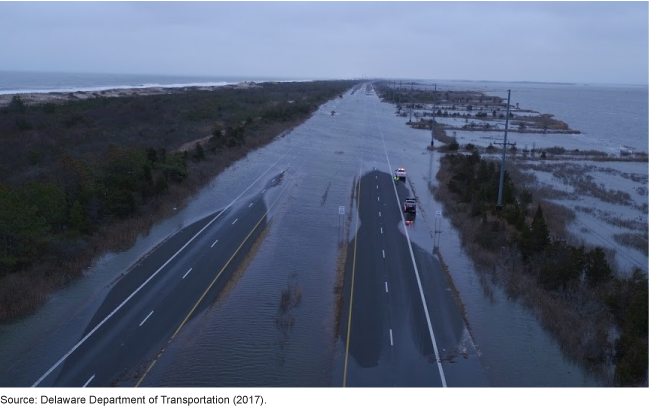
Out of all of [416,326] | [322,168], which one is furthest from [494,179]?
[416,326]

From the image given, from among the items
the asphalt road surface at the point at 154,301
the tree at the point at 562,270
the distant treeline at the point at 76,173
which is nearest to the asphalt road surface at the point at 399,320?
the tree at the point at 562,270

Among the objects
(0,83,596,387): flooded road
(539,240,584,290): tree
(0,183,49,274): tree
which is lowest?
(0,83,596,387): flooded road

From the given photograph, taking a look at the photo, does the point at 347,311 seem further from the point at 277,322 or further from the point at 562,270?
the point at 562,270

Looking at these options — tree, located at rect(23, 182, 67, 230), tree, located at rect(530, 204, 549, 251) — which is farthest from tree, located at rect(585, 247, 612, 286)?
tree, located at rect(23, 182, 67, 230)

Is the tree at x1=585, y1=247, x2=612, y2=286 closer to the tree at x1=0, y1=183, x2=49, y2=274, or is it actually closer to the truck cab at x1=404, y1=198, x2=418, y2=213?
the truck cab at x1=404, y1=198, x2=418, y2=213

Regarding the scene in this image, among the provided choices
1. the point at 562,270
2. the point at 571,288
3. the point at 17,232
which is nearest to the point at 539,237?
the point at 562,270

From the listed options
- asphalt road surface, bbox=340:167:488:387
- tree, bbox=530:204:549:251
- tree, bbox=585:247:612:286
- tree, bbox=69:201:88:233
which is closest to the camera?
asphalt road surface, bbox=340:167:488:387
